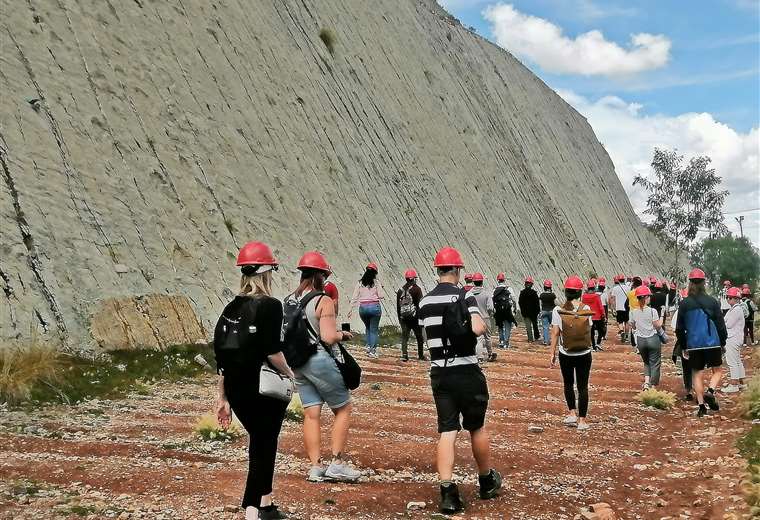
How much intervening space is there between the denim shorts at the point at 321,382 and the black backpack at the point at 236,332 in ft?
5.06

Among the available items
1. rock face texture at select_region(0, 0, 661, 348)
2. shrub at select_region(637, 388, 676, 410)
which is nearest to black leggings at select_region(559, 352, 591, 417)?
shrub at select_region(637, 388, 676, 410)

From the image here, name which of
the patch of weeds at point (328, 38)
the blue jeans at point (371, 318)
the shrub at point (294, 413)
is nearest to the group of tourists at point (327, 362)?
the shrub at point (294, 413)

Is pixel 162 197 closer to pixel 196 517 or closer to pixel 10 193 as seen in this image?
pixel 10 193

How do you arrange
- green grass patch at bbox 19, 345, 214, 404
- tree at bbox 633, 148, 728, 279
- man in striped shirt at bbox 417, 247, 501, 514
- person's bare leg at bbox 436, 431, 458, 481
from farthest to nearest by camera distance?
1. tree at bbox 633, 148, 728, 279
2. green grass patch at bbox 19, 345, 214, 404
3. man in striped shirt at bbox 417, 247, 501, 514
4. person's bare leg at bbox 436, 431, 458, 481

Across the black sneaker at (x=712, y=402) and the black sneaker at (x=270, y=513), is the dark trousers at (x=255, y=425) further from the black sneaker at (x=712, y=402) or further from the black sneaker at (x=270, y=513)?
the black sneaker at (x=712, y=402)

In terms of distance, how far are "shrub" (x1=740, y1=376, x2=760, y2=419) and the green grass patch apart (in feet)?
27.3

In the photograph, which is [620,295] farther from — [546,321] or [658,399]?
[658,399]

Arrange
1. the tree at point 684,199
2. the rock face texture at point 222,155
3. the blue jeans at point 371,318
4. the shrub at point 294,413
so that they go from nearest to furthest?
1. the shrub at point 294,413
2. the rock face texture at point 222,155
3. the blue jeans at point 371,318
4. the tree at point 684,199

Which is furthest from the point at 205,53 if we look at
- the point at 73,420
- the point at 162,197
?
the point at 73,420

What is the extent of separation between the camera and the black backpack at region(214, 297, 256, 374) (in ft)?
16.8

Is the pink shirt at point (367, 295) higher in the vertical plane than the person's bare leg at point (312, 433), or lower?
higher

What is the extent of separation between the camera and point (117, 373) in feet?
35.7

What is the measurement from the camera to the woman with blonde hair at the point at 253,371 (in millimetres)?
5137

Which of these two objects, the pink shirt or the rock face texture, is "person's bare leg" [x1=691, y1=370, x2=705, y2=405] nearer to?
the pink shirt
